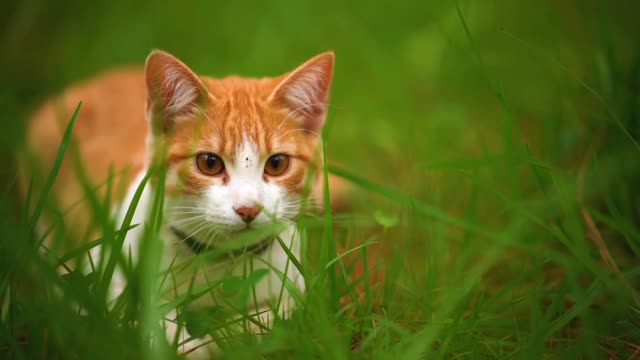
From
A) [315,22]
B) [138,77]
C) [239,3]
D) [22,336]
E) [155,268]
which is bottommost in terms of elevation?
[22,336]

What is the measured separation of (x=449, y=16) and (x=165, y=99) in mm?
1990

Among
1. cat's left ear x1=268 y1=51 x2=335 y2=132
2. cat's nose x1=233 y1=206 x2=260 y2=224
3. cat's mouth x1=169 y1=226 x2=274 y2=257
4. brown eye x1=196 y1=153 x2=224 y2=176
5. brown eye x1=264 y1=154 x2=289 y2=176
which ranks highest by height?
cat's left ear x1=268 y1=51 x2=335 y2=132

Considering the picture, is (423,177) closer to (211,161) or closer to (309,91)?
(309,91)

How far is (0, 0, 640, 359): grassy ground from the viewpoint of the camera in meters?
1.51

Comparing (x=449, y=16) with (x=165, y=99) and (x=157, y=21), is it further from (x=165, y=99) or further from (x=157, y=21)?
(x=157, y=21)

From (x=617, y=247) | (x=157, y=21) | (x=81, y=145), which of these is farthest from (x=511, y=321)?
(x=157, y=21)

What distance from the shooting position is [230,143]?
1763 mm

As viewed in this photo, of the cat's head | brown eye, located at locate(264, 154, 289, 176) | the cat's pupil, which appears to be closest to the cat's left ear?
the cat's head

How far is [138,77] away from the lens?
314cm

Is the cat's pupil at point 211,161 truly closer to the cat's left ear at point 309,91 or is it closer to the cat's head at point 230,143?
the cat's head at point 230,143

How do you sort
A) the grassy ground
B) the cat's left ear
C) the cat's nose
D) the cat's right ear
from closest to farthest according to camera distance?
the grassy ground < the cat's nose < the cat's right ear < the cat's left ear

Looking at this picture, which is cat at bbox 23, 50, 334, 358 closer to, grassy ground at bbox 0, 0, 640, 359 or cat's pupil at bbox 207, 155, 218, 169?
cat's pupil at bbox 207, 155, 218, 169

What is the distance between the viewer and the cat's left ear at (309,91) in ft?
6.14

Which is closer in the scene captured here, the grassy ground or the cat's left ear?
the grassy ground
